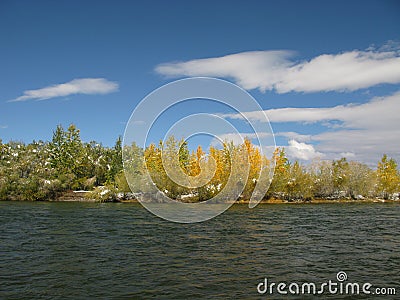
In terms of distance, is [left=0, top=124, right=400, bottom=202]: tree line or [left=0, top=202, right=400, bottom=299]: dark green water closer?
[left=0, top=202, right=400, bottom=299]: dark green water

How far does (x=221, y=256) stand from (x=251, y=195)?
53.2 metres

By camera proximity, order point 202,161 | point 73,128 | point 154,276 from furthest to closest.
A: point 73,128, point 202,161, point 154,276

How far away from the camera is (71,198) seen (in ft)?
246

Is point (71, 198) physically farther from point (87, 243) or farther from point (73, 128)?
point (87, 243)

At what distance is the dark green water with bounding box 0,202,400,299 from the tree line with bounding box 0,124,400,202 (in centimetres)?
4019

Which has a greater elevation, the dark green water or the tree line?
the tree line

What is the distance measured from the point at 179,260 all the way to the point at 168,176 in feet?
180

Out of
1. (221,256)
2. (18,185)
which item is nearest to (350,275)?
(221,256)

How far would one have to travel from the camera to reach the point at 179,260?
54.7 feet

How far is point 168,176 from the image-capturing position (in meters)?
71.3

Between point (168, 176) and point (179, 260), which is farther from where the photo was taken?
point (168, 176)

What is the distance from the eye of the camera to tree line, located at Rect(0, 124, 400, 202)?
6744 centimetres

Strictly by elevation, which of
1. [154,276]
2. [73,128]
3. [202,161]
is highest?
[73,128]

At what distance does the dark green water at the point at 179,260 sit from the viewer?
498 inches
